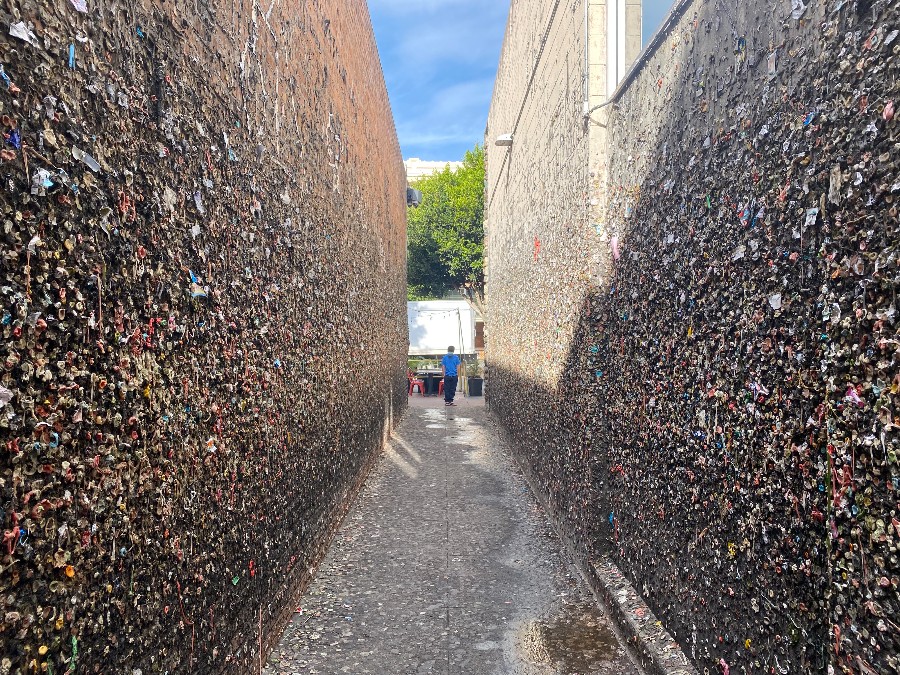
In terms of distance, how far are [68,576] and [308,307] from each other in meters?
2.57

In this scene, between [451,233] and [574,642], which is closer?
[574,642]

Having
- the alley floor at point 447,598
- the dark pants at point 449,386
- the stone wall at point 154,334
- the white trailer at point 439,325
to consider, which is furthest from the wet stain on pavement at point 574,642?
A: the white trailer at point 439,325

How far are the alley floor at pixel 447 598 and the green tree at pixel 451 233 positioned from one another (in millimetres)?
19884

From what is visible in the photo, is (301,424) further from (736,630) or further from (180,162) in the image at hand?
(736,630)

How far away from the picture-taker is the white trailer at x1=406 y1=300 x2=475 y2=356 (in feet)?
69.5

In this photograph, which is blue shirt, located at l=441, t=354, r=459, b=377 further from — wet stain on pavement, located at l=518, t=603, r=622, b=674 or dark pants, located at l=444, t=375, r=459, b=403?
wet stain on pavement, located at l=518, t=603, r=622, b=674

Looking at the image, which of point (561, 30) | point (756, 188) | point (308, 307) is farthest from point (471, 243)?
point (756, 188)

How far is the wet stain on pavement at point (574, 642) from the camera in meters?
2.97

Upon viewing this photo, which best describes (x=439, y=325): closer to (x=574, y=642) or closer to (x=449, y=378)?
(x=449, y=378)

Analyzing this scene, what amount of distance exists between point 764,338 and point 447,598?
255 centimetres

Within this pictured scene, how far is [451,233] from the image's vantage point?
25.6 meters

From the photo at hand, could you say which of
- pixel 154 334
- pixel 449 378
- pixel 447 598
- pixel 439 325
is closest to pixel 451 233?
pixel 439 325

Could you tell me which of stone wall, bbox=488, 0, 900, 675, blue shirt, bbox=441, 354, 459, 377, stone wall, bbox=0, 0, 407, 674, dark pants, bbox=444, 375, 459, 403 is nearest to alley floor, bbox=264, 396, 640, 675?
stone wall, bbox=0, 0, 407, 674

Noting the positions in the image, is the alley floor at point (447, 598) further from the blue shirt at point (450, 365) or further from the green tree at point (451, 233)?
the green tree at point (451, 233)
